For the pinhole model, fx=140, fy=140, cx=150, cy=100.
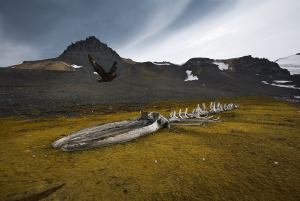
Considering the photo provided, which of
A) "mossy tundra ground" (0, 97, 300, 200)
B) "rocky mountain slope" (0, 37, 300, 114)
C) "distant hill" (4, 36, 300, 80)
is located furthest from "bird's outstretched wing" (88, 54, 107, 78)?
"distant hill" (4, 36, 300, 80)

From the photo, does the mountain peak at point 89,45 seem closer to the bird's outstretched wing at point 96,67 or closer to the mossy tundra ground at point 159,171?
the bird's outstretched wing at point 96,67

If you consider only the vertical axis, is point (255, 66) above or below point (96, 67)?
above

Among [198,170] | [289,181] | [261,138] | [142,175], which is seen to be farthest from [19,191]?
[261,138]

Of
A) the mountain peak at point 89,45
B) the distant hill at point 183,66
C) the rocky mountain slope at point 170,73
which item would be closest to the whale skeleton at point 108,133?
the rocky mountain slope at point 170,73

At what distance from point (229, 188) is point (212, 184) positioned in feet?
0.74

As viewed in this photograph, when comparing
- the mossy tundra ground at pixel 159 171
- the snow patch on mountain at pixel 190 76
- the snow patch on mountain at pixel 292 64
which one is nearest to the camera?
the mossy tundra ground at pixel 159 171

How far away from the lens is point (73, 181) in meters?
2.25

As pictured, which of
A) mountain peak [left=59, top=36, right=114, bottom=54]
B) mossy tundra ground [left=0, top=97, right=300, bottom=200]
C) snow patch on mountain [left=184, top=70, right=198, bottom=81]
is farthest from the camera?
mountain peak [left=59, top=36, right=114, bottom=54]

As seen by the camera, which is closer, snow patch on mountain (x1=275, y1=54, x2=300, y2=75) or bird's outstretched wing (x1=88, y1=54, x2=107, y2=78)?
bird's outstretched wing (x1=88, y1=54, x2=107, y2=78)

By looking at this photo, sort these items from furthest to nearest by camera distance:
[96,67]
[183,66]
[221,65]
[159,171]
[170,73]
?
[221,65], [183,66], [170,73], [96,67], [159,171]

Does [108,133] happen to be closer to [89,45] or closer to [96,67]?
[96,67]

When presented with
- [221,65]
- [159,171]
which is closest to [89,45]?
[221,65]

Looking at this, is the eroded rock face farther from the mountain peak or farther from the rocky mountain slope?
the mountain peak

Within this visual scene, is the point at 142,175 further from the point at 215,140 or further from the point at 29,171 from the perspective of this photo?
the point at 215,140
